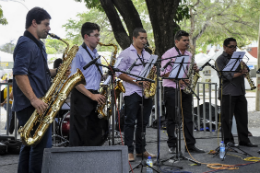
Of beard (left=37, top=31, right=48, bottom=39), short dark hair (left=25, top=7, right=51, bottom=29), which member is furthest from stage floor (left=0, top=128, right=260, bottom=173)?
short dark hair (left=25, top=7, right=51, bottom=29)

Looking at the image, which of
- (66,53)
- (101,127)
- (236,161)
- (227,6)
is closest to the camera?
(66,53)

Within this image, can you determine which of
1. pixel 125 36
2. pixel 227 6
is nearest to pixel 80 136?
pixel 125 36

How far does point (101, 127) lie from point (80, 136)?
492 millimetres

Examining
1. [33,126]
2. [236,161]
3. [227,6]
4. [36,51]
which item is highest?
[227,6]

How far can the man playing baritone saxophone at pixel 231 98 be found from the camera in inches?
232

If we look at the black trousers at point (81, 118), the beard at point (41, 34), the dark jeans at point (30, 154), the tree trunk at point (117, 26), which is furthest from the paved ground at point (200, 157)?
the tree trunk at point (117, 26)

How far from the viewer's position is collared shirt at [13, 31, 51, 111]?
10.3ft

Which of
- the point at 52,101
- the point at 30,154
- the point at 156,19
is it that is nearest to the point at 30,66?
the point at 52,101

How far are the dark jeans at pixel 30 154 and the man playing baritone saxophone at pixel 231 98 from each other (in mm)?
3682

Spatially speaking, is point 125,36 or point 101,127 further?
point 125,36

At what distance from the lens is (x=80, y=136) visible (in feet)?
14.0

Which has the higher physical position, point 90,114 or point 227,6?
point 227,6

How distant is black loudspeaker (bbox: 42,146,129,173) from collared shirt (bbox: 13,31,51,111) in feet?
2.32

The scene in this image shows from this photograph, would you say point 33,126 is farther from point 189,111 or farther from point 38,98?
point 189,111
